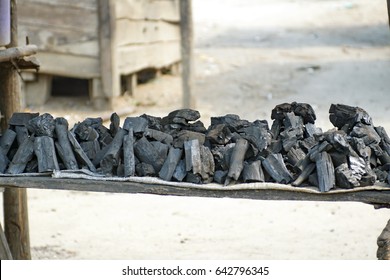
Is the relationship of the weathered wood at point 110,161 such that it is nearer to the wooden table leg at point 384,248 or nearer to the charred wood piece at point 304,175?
the charred wood piece at point 304,175

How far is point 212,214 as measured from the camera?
22.9ft

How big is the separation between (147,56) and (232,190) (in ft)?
25.1

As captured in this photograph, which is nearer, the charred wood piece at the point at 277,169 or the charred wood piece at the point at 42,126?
the charred wood piece at the point at 277,169

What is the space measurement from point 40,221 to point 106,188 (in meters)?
3.20

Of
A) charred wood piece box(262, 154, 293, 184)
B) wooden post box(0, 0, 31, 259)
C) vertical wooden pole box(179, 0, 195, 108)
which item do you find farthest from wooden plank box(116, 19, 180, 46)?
charred wood piece box(262, 154, 293, 184)

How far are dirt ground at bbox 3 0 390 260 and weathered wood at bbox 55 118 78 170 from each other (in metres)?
2.03

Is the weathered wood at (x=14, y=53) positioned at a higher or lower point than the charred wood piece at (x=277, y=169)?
higher

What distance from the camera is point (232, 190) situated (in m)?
3.71

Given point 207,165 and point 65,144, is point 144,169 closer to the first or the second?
point 207,165

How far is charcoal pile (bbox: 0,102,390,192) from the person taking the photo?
3.75 meters

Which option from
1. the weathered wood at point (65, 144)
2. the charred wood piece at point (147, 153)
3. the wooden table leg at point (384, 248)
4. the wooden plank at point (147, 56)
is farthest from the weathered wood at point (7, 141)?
the wooden plank at point (147, 56)

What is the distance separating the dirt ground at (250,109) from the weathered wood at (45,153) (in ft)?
6.87

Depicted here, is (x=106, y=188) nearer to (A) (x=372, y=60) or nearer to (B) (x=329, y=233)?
(B) (x=329, y=233)

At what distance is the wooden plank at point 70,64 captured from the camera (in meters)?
10.2
